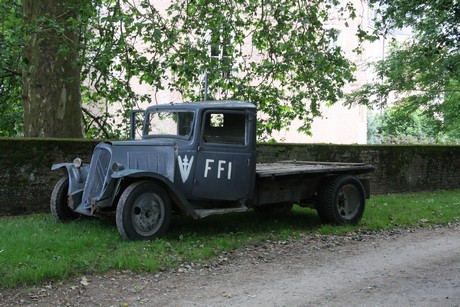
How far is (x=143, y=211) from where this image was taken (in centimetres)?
739

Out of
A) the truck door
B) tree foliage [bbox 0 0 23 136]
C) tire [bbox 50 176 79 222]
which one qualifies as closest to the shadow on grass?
the truck door

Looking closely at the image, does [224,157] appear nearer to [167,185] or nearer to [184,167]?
[184,167]

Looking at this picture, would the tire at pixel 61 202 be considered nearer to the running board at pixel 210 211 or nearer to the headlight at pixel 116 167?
the headlight at pixel 116 167

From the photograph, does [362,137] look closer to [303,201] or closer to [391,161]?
[391,161]

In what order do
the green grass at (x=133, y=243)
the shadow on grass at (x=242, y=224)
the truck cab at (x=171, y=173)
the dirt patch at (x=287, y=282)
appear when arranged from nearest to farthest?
1. the dirt patch at (x=287, y=282)
2. the green grass at (x=133, y=243)
3. the truck cab at (x=171, y=173)
4. the shadow on grass at (x=242, y=224)

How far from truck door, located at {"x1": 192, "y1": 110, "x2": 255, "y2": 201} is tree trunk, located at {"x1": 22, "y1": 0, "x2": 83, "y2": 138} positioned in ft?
15.6

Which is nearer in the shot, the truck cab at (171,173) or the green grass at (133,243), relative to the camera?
the green grass at (133,243)

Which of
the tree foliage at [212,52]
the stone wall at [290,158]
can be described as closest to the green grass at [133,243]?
the stone wall at [290,158]

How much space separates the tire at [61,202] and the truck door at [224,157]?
2255 mm

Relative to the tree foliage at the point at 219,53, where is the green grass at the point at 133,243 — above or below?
below

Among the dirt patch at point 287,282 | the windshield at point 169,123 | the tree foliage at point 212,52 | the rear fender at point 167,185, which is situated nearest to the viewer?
the dirt patch at point 287,282

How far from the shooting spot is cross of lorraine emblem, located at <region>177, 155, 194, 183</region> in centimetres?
789

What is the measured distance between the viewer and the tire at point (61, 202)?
28.2 feet

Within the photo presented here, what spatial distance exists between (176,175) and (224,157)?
800 millimetres
